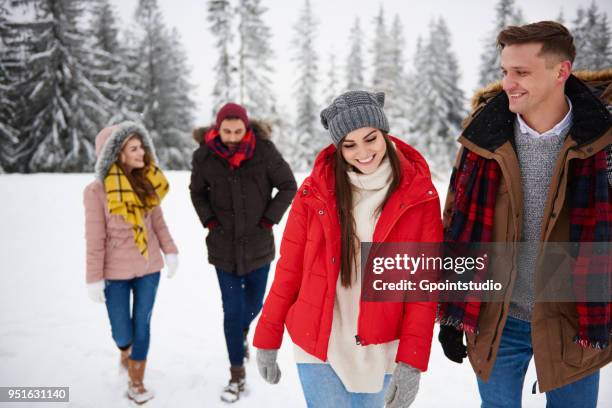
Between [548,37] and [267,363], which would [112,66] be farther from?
[548,37]

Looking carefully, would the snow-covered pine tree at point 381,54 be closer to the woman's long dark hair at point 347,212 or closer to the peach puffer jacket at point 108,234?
the peach puffer jacket at point 108,234

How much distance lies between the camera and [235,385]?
4258mm

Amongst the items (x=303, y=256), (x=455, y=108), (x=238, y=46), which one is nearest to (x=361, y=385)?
(x=303, y=256)

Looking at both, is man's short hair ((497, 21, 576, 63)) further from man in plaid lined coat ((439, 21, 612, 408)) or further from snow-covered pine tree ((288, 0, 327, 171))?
snow-covered pine tree ((288, 0, 327, 171))

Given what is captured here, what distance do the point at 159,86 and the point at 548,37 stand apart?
105 feet

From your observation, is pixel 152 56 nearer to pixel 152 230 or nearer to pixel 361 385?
pixel 152 230

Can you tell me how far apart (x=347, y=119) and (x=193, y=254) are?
7.81m

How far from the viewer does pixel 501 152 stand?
2346 millimetres

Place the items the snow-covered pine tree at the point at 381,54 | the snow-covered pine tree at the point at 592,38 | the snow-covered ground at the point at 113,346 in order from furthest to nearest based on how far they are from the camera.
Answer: the snow-covered pine tree at the point at 381,54 < the snow-covered pine tree at the point at 592,38 < the snow-covered ground at the point at 113,346

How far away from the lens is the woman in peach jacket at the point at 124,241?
12.9ft

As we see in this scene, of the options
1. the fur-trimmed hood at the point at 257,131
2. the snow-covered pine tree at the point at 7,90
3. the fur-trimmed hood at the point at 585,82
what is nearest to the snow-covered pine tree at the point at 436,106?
the fur-trimmed hood at the point at 257,131

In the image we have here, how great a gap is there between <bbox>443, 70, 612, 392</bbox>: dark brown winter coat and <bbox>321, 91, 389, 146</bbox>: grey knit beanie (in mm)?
616

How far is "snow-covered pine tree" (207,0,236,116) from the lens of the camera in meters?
26.5

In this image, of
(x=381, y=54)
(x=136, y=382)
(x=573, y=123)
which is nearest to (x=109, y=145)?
(x=136, y=382)
